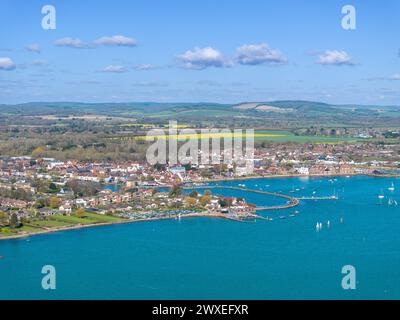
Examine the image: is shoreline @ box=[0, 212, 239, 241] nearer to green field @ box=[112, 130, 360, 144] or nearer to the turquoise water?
the turquoise water

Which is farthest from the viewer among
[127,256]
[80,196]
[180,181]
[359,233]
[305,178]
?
[305,178]

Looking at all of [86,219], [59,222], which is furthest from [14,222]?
[86,219]

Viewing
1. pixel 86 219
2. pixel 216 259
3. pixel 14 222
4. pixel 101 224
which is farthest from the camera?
pixel 86 219

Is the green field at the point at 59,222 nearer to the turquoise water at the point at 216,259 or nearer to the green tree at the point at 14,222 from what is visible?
the green tree at the point at 14,222

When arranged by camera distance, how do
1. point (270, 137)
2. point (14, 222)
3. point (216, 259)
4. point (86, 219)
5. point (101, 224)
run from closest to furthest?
1. point (216, 259)
2. point (14, 222)
3. point (101, 224)
4. point (86, 219)
5. point (270, 137)

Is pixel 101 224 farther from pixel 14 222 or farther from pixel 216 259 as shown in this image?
pixel 216 259

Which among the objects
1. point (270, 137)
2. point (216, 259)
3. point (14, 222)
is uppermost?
point (270, 137)

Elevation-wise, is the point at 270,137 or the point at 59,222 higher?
the point at 270,137

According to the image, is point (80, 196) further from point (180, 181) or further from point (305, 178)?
point (305, 178)

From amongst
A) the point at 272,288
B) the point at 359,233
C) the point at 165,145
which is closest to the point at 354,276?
the point at 272,288
